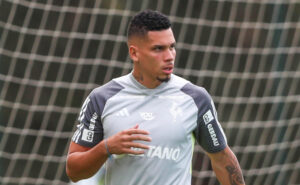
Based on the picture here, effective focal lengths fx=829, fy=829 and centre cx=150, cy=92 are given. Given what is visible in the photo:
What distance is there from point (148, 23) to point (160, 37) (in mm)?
97

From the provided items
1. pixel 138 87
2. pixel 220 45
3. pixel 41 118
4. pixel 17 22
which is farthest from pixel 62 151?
pixel 138 87

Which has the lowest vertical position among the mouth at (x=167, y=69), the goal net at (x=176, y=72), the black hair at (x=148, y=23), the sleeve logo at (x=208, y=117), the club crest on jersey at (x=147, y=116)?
the goal net at (x=176, y=72)

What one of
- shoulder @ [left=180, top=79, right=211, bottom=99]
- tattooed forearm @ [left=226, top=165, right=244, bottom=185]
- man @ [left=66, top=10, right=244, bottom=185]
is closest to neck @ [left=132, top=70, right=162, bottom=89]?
man @ [left=66, top=10, right=244, bottom=185]

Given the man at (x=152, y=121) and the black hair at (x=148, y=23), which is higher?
the black hair at (x=148, y=23)

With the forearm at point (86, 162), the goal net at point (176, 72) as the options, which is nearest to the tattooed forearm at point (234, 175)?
the forearm at point (86, 162)

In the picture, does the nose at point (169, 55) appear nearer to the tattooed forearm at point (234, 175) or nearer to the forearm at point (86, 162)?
the forearm at point (86, 162)

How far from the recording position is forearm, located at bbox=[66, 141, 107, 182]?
3681 millimetres

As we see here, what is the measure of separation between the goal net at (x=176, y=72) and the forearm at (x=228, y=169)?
379cm

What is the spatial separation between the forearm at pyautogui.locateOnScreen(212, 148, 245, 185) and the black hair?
2.19ft

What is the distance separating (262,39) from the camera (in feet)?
27.1

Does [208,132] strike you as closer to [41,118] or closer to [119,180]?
[119,180]

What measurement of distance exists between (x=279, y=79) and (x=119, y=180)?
13.5 feet

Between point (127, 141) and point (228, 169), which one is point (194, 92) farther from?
point (127, 141)

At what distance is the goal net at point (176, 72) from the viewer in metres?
7.73
